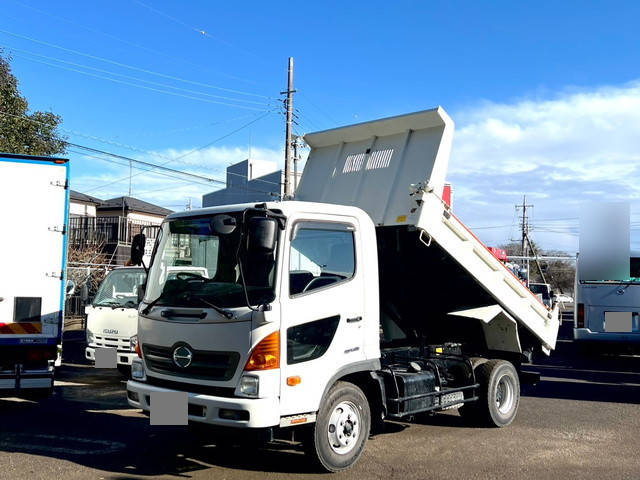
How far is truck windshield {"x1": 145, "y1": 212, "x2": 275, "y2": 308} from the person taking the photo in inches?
207

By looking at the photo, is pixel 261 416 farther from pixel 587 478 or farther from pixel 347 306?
pixel 587 478

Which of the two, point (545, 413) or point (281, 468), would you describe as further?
point (545, 413)

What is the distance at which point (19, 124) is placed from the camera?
63.2 ft

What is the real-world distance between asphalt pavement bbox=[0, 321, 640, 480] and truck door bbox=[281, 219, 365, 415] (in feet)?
3.03

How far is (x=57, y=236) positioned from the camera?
26.4 feet

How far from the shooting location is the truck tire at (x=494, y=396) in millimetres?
7422

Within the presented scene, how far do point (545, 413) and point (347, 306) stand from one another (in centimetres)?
419

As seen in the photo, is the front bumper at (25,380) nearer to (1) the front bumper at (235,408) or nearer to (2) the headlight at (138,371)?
(2) the headlight at (138,371)

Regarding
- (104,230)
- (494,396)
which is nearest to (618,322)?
(494,396)

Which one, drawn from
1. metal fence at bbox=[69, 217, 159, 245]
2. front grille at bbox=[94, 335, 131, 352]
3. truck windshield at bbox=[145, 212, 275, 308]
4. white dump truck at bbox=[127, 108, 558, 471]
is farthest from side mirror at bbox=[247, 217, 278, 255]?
metal fence at bbox=[69, 217, 159, 245]

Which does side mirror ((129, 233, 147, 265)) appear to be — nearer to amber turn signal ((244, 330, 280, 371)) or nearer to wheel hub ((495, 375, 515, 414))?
amber turn signal ((244, 330, 280, 371))

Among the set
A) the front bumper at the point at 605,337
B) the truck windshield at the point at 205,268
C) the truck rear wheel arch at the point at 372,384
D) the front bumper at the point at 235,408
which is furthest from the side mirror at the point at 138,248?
the front bumper at the point at 605,337

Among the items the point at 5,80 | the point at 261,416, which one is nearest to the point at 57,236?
the point at 261,416

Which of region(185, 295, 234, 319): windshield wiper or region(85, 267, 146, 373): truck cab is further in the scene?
region(85, 267, 146, 373): truck cab
